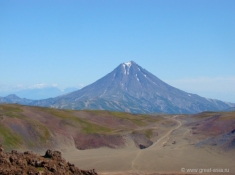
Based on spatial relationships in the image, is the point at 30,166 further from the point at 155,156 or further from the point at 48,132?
the point at 48,132

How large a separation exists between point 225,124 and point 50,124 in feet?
168

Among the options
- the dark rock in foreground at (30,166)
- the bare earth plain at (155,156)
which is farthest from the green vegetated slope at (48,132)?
the dark rock in foreground at (30,166)

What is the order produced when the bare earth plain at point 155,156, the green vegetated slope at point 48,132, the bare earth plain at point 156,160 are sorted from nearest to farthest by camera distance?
1. the bare earth plain at point 156,160
2. the bare earth plain at point 155,156
3. the green vegetated slope at point 48,132

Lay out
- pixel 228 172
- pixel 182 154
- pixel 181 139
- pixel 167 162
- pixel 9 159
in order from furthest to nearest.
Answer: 1. pixel 181 139
2. pixel 182 154
3. pixel 167 162
4. pixel 228 172
5. pixel 9 159

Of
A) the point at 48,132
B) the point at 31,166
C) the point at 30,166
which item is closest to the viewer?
the point at 30,166

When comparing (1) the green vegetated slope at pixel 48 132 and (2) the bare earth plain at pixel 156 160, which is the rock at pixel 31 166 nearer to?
→ (2) the bare earth plain at pixel 156 160

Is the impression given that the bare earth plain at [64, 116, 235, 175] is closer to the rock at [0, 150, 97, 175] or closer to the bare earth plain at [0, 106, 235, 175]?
the bare earth plain at [0, 106, 235, 175]

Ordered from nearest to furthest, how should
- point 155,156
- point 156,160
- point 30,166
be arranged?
1. point 30,166
2. point 156,160
3. point 155,156

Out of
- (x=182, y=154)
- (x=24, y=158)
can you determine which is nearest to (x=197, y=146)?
(x=182, y=154)

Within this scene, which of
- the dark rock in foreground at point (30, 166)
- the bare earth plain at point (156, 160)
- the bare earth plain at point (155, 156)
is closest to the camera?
the dark rock in foreground at point (30, 166)

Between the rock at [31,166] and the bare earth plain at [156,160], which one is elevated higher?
the rock at [31,166]

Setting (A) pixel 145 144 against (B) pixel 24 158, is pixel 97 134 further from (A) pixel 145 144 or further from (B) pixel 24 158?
(B) pixel 24 158

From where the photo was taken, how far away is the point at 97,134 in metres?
91.9

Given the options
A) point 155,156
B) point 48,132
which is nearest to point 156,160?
point 155,156
